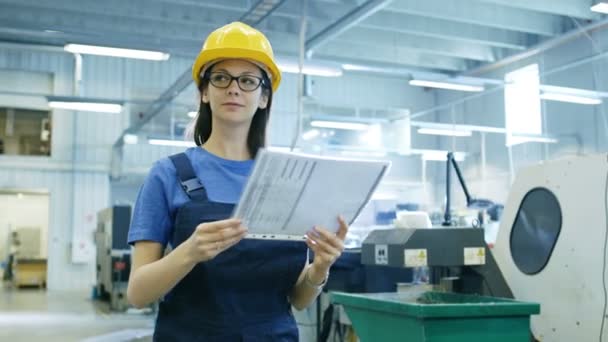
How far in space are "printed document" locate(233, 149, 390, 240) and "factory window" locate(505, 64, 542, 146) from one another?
10431mm

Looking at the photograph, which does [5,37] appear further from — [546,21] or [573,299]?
[573,299]

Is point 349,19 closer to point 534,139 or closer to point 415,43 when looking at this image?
point 415,43

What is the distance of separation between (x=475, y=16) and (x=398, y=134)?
15.4 ft

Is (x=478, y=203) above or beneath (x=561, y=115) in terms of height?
beneath

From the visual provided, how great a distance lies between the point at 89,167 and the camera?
1237 cm

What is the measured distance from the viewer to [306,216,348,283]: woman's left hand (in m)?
1.19

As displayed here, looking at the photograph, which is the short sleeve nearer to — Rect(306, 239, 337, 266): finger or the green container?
Rect(306, 239, 337, 266): finger

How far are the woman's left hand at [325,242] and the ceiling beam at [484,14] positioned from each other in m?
8.21

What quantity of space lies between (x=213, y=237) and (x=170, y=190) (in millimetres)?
218

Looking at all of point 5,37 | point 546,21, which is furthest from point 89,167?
point 546,21

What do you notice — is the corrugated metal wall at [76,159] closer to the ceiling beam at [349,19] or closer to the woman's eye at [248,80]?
the ceiling beam at [349,19]

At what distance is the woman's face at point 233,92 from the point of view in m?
1.24

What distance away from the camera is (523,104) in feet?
39.2

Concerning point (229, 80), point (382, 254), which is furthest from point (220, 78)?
point (382, 254)
